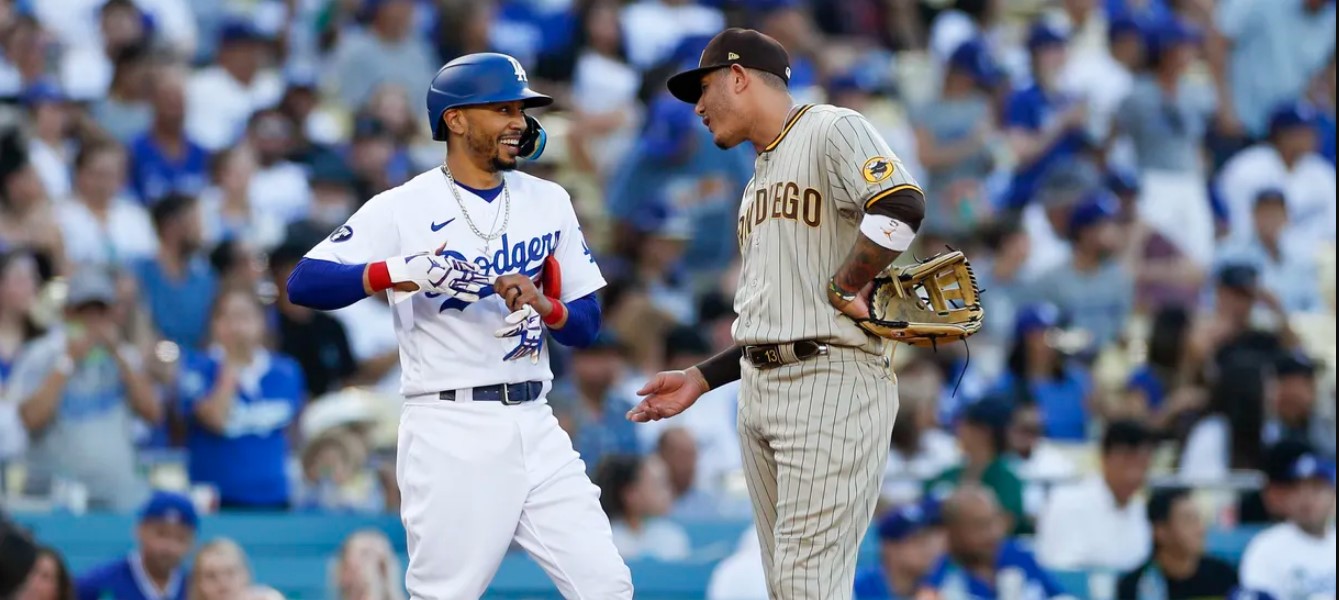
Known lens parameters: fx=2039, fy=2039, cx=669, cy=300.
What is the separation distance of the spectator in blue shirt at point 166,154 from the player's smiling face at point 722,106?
6.44m

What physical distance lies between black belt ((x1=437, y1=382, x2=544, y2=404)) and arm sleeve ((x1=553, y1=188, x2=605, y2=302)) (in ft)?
0.90

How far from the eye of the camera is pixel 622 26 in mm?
13625

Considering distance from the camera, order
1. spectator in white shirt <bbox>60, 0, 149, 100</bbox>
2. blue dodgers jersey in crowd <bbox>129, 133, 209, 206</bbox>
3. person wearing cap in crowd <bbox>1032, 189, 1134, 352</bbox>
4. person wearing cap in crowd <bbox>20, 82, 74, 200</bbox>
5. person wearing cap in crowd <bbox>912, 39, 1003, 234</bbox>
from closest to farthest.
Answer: person wearing cap in crowd <bbox>20, 82, 74, 200</bbox>, blue dodgers jersey in crowd <bbox>129, 133, 209, 206</bbox>, person wearing cap in crowd <bbox>1032, 189, 1134, 352</bbox>, spectator in white shirt <bbox>60, 0, 149, 100</bbox>, person wearing cap in crowd <bbox>912, 39, 1003, 234</bbox>

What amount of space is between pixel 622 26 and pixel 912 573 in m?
6.36

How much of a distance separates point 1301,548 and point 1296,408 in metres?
1.54

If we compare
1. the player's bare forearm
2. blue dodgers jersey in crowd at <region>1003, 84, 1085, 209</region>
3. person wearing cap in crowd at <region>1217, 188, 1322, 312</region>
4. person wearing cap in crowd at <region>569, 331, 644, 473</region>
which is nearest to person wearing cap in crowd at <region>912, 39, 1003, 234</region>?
blue dodgers jersey in crowd at <region>1003, 84, 1085, 209</region>

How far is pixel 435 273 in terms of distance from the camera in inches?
198

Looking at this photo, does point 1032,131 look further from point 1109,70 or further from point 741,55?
point 741,55

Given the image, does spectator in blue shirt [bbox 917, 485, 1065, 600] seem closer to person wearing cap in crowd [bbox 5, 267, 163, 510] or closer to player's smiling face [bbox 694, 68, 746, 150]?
player's smiling face [bbox 694, 68, 746, 150]

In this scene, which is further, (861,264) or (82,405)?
(82,405)

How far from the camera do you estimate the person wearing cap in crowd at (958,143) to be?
12.6 meters

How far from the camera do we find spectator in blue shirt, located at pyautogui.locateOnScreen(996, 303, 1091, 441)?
10414 mm

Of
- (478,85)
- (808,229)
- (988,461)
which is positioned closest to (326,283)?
(478,85)

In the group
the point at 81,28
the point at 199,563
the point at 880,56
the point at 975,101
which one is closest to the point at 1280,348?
the point at 975,101
